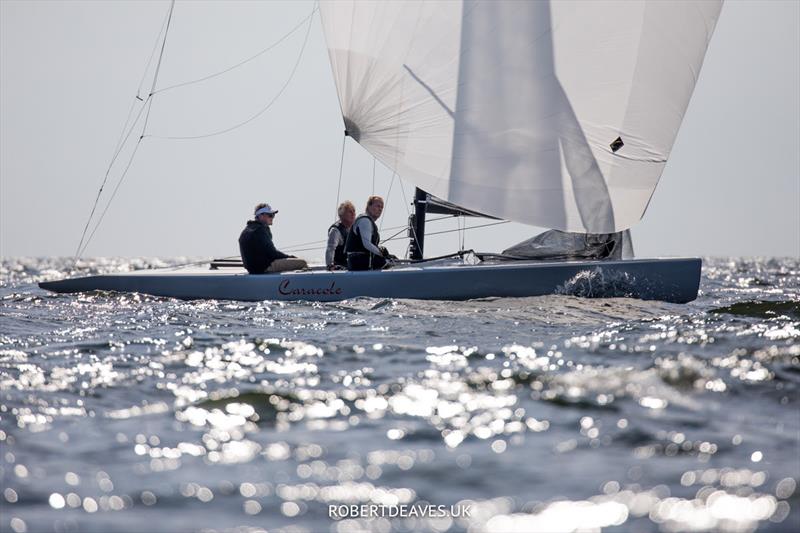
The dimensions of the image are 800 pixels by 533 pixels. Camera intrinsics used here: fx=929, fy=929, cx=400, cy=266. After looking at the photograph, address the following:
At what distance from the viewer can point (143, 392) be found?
4379 mm

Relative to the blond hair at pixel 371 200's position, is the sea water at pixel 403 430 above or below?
below

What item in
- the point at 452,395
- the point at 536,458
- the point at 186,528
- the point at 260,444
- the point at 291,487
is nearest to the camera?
the point at 186,528

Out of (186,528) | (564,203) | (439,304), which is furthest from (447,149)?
(186,528)

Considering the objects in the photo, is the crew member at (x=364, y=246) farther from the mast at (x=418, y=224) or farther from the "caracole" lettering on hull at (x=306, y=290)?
Answer: the mast at (x=418, y=224)

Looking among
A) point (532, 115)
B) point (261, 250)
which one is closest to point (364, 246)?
point (261, 250)

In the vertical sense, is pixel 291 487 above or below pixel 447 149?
below

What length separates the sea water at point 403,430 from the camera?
2670 millimetres

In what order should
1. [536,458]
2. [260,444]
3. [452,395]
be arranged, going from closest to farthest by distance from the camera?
[536,458] < [260,444] < [452,395]

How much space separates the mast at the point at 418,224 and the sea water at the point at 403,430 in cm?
391

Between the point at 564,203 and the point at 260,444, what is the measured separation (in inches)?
267

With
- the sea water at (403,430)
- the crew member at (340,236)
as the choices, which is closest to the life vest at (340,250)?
the crew member at (340,236)

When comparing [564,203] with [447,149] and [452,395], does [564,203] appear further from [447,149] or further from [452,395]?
[452,395]

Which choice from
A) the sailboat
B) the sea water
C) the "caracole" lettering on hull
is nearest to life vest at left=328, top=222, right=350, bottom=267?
the sailboat

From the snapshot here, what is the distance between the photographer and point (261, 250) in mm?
9766
